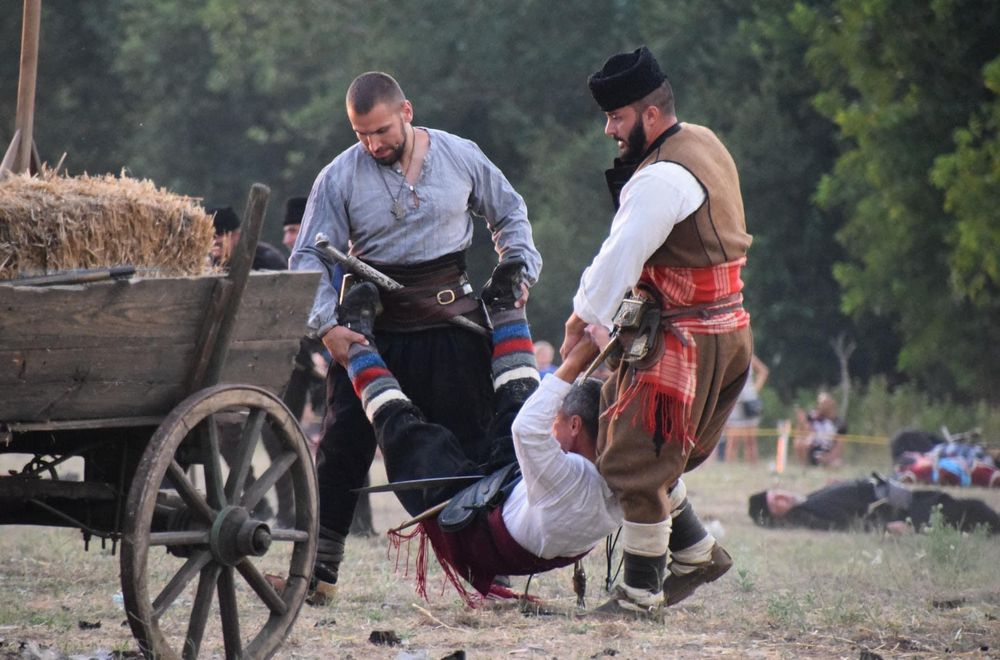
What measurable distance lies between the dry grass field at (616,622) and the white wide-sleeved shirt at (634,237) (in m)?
1.14

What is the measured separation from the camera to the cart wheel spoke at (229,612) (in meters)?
4.49

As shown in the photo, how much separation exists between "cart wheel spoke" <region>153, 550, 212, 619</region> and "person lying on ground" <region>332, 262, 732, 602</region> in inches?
35.4

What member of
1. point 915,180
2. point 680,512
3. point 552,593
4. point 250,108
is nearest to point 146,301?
point 680,512

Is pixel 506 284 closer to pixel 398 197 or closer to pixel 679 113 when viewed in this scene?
pixel 398 197

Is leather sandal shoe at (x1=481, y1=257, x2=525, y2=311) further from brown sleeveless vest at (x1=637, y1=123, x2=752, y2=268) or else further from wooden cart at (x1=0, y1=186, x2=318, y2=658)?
wooden cart at (x1=0, y1=186, x2=318, y2=658)

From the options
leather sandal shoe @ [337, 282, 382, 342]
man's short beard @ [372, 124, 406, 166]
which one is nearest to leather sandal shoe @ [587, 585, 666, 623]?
leather sandal shoe @ [337, 282, 382, 342]

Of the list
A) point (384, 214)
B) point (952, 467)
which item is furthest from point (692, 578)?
point (952, 467)

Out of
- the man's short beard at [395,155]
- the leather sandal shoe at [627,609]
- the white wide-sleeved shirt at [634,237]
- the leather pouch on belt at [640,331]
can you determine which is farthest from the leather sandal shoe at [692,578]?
the man's short beard at [395,155]

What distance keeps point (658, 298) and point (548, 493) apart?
0.77m

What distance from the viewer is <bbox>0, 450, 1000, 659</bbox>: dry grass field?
16.5 feet

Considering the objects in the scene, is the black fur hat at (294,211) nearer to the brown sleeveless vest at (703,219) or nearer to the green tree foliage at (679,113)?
the brown sleeveless vest at (703,219)

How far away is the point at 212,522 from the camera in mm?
4391

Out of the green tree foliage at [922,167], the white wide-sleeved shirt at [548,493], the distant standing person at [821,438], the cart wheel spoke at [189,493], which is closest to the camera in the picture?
the cart wheel spoke at [189,493]

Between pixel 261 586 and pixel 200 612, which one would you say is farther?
pixel 261 586
